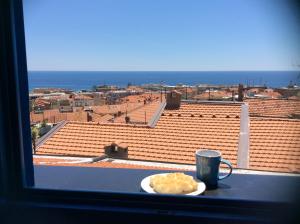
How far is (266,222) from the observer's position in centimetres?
54

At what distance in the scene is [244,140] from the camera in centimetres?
468

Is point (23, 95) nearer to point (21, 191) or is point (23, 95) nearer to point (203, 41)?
point (21, 191)

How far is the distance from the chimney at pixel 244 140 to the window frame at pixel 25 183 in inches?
103

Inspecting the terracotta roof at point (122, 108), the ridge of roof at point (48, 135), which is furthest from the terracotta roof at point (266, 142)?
the terracotta roof at point (122, 108)

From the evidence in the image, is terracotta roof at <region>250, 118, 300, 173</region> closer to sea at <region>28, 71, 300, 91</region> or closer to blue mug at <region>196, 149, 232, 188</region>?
sea at <region>28, 71, 300, 91</region>

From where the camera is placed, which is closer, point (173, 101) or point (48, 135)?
point (48, 135)

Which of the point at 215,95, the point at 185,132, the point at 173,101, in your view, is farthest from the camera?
the point at 215,95

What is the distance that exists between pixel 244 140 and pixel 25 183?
4436 millimetres

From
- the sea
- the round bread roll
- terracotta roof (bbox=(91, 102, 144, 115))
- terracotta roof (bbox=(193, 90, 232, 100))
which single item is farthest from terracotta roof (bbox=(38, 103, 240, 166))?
the round bread roll

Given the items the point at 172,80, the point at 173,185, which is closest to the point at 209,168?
the point at 173,185

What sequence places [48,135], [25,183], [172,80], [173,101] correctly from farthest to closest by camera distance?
[172,80] < [173,101] < [48,135] < [25,183]

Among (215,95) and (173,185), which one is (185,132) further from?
(173,185)

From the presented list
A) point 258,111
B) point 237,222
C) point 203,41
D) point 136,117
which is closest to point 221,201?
point 237,222

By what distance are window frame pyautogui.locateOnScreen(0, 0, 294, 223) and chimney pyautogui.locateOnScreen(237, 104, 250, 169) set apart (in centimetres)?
262
